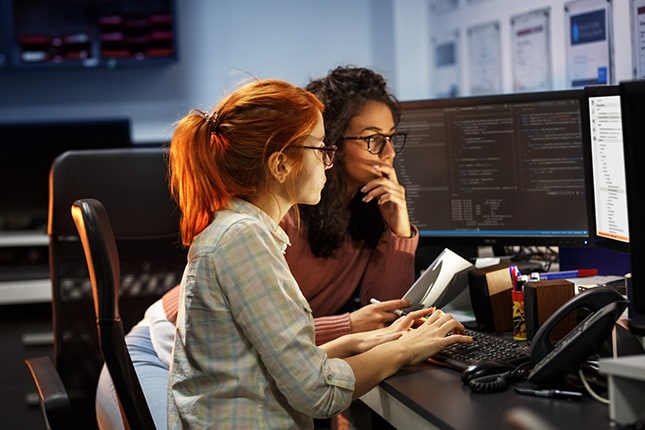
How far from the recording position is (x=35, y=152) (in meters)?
4.02

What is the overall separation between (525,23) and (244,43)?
1587 millimetres

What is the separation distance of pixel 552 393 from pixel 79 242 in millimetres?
1269

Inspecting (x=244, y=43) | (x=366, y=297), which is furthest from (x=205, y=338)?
(x=244, y=43)

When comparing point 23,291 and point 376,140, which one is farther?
point 23,291

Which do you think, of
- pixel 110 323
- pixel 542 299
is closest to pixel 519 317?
pixel 542 299

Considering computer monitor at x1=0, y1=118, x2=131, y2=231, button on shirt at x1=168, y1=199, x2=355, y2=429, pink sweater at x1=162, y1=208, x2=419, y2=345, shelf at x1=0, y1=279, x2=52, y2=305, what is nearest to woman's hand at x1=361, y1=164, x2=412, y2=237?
pink sweater at x1=162, y1=208, x2=419, y2=345

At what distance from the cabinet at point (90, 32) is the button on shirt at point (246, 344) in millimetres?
2690

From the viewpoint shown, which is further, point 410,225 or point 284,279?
point 410,225

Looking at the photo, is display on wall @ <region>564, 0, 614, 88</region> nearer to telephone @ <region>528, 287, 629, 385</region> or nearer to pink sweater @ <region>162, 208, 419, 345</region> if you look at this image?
pink sweater @ <region>162, 208, 419, 345</region>

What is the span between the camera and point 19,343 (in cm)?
341

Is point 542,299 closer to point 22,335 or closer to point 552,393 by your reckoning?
point 552,393

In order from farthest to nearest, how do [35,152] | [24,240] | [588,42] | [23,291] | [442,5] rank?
1. [35,152]
2. [442,5]
3. [24,240]
4. [23,291]
5. [588,42]

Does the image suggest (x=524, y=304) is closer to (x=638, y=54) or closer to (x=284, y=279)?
(x=284, y=279)

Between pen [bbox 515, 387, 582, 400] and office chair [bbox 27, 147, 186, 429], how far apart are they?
1.05 m
